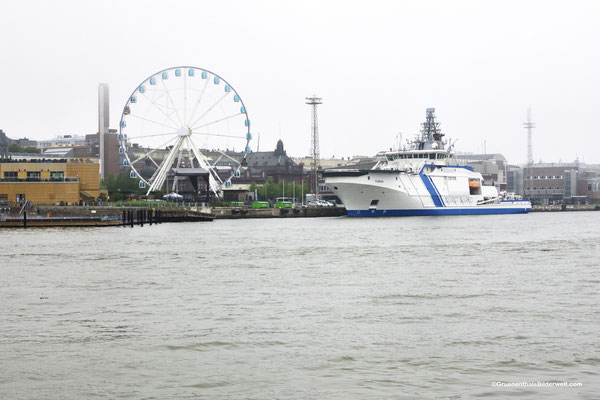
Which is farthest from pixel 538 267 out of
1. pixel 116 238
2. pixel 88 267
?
pixel 116 238

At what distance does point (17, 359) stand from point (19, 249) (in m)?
33.1

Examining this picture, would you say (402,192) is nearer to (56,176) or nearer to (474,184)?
(474,184)

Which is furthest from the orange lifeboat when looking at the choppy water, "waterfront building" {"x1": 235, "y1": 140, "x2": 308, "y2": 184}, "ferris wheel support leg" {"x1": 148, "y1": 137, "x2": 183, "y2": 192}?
"waterfront building" {"x1": 235, "y1": 140, "x2": 308, "y2": 184}

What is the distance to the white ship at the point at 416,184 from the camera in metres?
99.8

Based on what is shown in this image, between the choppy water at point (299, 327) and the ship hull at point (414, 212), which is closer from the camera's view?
the choppy water at point (299, 327)

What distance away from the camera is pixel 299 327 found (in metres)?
21.7

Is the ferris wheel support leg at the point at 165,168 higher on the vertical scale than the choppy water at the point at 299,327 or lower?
higher

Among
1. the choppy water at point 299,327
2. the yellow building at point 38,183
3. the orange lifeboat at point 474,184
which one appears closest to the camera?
the choppy water at point 299,327

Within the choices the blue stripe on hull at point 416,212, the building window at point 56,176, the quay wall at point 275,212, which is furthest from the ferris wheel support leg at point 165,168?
the blue stripe on hull at point 416,212

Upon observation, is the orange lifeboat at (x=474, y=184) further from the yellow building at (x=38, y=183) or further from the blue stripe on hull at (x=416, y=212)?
the yellow building at (x=38, y=183)

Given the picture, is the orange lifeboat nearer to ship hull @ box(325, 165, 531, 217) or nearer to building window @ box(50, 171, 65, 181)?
ship hull @ box(325, 165, 531, 217)

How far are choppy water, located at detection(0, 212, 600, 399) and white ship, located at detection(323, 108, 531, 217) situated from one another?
5726cm

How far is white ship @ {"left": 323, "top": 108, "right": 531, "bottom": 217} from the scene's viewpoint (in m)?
99.8

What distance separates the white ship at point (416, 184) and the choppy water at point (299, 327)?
5726cm
